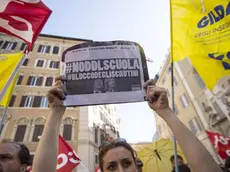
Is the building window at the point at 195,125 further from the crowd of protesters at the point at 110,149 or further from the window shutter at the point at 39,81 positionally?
the crowd of protesters at the point at 110,149

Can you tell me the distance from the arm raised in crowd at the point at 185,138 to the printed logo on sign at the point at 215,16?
8.50ft

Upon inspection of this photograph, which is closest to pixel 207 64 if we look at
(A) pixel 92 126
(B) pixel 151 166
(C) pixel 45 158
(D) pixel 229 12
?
(D) pixel 229 12

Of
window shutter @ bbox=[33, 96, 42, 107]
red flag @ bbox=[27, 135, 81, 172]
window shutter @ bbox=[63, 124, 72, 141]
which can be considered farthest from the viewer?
window shutter @ bbox=[33, 96, 42, 107]

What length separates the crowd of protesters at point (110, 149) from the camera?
50.5 inches

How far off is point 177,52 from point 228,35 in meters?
0.94

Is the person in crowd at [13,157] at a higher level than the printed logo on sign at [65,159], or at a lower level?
lower

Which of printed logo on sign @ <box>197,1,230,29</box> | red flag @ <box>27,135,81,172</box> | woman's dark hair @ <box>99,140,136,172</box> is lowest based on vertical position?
woman's dark hair @ <box>99,140,136,172</box>

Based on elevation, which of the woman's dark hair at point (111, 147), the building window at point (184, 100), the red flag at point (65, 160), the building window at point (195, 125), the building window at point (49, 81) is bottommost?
the woman's dark hair at point (111, 147)

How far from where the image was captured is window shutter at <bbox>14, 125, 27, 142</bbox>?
1362cm

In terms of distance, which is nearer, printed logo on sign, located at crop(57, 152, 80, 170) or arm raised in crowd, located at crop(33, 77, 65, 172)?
arm raised in crowd, located at crop(33, 77, 65, 172)

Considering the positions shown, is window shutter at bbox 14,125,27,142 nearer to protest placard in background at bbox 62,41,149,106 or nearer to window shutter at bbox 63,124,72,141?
window shutter at bbox 63,124,72,141

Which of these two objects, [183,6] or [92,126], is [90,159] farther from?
[183,6]

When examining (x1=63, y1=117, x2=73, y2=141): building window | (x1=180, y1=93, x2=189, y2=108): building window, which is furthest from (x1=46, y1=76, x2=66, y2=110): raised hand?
(x1=180, y1=93, x2=189, y2=108): building window

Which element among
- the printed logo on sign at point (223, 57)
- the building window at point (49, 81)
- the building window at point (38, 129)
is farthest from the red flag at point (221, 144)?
the building window at point (49, 81)
